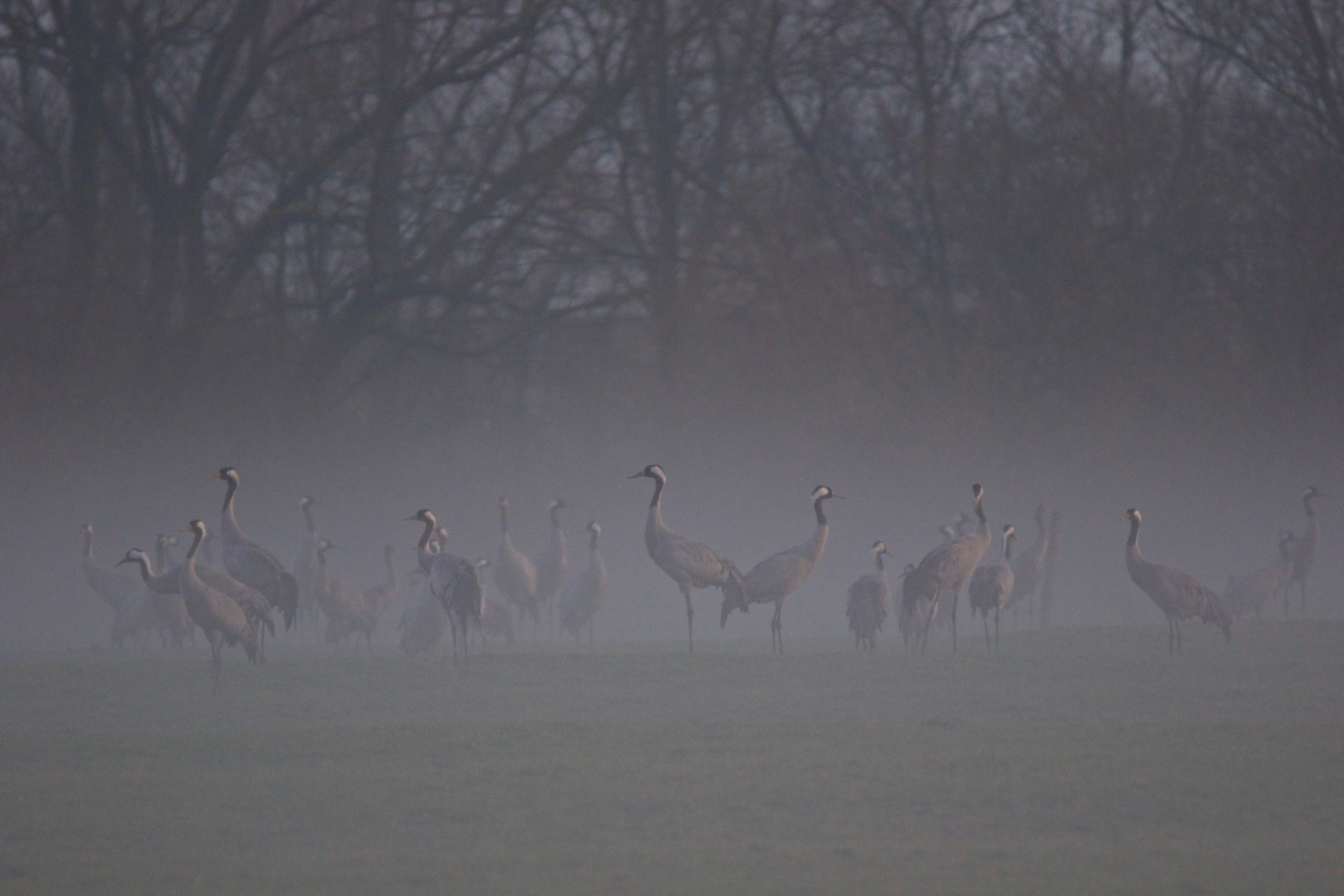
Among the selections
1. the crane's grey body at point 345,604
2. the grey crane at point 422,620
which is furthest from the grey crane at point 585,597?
the grey crane at point 422,620

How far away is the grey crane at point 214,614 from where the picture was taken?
538 inches

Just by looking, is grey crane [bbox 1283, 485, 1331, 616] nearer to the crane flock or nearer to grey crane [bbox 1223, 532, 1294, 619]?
the crane flock

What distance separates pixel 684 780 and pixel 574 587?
11904 millimetres

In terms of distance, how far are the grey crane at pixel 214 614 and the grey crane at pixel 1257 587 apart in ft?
43.0

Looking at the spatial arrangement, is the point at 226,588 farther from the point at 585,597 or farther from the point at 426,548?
the point at 585,597

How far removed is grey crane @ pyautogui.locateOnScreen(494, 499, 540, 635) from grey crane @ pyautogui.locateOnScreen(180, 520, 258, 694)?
7.41 m

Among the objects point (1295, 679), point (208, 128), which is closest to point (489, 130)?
point (208, 128)

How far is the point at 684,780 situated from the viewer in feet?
29.9

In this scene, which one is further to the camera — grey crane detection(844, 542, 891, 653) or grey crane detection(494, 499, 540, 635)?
grey crane detection(494, 499, 540, 635)

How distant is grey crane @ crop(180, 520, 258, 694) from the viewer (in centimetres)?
1366

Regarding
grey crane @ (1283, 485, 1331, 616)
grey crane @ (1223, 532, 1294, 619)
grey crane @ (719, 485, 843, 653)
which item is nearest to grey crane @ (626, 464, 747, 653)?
grey crane @ (719, 485, 843, 653)

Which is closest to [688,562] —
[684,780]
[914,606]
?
[914,606]

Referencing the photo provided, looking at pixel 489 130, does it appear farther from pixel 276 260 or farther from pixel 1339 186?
pixel 1339 186

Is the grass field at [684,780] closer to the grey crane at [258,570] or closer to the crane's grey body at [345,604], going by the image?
Result: the grey crane at [258,570]
